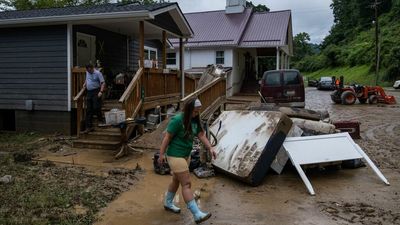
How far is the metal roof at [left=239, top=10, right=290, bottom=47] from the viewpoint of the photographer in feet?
85.1

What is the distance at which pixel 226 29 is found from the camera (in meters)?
27.6

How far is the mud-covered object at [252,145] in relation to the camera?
6849 millimetres

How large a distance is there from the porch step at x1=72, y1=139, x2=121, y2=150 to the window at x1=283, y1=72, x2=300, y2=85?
308 inches

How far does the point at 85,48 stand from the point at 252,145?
7.81 metres

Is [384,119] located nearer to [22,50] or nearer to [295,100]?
[295,100]

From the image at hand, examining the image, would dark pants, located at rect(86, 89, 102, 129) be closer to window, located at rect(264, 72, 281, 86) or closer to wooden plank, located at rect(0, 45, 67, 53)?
wooden plank, located at rect(0, 45, 67, 53)

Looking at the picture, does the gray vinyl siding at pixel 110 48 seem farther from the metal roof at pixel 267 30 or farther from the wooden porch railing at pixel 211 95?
the metal roof at pixel 267 30

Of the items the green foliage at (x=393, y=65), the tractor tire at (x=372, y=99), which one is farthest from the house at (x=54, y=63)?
the green foliage at (x=393, y=65)

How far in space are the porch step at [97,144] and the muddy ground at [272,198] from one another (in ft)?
2.24

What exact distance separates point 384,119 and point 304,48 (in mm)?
81173

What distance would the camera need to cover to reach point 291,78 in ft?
50.4

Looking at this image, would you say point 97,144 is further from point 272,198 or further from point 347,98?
point 347,98

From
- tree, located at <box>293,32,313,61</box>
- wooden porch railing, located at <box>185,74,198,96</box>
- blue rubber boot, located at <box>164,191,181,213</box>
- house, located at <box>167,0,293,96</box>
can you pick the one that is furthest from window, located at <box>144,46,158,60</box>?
tree, located at <box>293,32,313,61</box>

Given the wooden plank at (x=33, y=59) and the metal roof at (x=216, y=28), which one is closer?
the wooden plank at (x=33, y=59)
